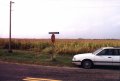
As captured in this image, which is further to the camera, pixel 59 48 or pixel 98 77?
pixel 59 48

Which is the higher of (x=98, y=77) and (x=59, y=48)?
(x=59, y=48)

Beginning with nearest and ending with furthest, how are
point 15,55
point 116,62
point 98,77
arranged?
point 98,77, point 116,62, point 15,55

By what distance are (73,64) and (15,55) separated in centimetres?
759

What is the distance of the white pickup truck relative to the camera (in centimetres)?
2573

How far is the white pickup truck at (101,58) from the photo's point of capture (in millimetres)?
25734

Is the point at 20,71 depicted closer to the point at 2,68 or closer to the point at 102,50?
the point at 2,68

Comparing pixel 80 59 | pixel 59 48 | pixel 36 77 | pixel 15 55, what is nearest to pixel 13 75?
pixel 36 77

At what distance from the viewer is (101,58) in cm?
2581

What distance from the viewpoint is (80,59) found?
26.2 metres

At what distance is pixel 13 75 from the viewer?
67.1 feet

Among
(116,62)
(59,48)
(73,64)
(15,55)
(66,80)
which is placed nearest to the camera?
(66,80)

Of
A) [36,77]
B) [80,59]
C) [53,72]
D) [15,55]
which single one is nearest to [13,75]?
[36,77]

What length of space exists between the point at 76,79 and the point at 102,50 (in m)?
7.38

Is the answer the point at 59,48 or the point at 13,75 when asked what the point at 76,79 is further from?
the point at 59,48
